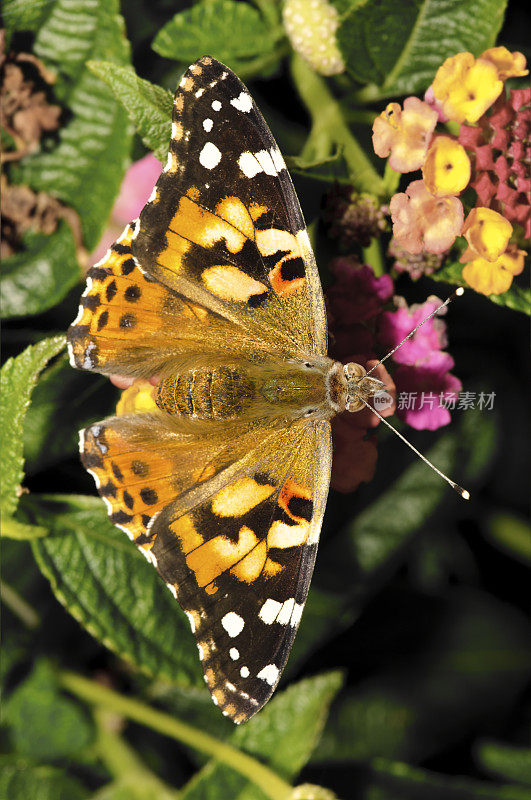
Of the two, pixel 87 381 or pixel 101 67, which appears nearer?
pixel 101 67

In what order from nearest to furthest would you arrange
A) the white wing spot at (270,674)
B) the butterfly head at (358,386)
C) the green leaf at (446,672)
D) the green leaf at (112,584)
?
the white wing spot at (270,674) < the butterfly head at (358,386) < the green leaf at (112,584) < the green leaf at (446,672)

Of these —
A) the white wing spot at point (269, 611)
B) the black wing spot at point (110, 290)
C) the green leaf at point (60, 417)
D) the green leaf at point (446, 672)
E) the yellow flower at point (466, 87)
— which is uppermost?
the yellow flower at point (466, 87)

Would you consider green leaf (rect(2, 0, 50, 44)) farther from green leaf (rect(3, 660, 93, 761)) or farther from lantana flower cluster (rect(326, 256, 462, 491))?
green leaf (rect(3, 660, 93, 761))

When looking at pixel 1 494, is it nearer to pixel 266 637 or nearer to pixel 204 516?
pixel 204 516

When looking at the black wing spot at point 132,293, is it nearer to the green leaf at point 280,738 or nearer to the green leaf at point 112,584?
the green leaf at point 112,584

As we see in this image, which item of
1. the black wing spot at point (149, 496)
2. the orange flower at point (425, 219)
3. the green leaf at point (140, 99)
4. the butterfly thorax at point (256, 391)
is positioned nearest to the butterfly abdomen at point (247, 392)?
the butterfly thorax at point (256, 391)

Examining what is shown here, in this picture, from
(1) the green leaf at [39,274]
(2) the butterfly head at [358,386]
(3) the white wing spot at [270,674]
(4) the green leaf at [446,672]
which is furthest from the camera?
(4) the green leaf at [446,672]

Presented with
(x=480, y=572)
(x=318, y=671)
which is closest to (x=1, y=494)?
(x=318, y=671)
